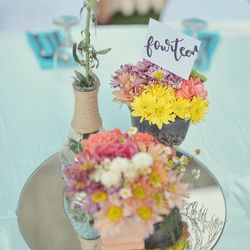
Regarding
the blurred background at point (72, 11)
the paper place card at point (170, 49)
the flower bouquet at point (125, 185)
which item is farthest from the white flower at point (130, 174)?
the blurred background at point (72, 11)

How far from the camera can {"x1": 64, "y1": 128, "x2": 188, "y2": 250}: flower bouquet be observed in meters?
0.50

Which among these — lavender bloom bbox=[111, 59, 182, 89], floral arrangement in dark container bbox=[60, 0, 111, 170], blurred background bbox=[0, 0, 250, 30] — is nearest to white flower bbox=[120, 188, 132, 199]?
floral arrangement in dark container bbox=[60, 0, 111, 170]

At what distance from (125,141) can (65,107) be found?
554mm

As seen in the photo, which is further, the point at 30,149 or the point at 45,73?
the point at 45,73

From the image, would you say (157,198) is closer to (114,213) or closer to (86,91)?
(114,213)

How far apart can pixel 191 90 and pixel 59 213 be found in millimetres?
320

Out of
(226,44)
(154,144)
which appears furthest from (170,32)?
(226,44)

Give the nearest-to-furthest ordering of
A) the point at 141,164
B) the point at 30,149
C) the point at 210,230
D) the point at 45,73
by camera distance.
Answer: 1. the point at 141,164
2. the point at 210,230
3. the point at 30,149
4. the point at 45,73

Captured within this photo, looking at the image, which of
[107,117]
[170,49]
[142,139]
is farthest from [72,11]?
[142,139]

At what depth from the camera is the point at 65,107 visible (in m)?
1.10

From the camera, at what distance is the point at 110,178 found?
19.7 inches

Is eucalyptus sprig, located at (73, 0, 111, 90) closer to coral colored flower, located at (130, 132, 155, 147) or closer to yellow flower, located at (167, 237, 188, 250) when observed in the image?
coral colored flower, located at (130, 132, 155, 147)

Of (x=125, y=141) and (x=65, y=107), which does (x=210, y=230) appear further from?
(x=65, y=107)

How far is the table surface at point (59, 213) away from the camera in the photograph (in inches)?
28.1
